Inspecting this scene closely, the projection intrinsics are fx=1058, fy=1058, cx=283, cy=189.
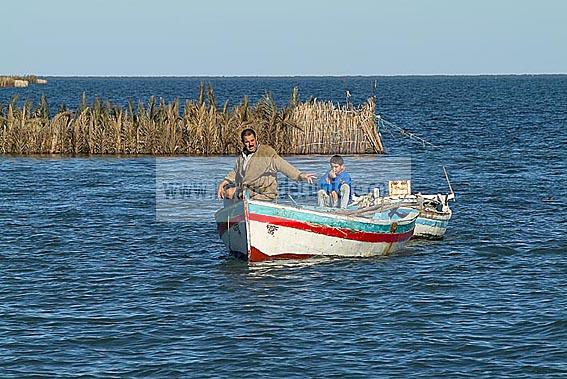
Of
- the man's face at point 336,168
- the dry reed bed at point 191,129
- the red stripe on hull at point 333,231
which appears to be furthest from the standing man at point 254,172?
the dry reed bed at point 191,129

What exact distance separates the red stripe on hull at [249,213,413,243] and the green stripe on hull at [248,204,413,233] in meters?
0.06

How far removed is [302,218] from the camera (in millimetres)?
18484

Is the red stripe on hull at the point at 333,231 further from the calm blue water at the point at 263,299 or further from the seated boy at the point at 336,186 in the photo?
the seated boy at the point at 336,186

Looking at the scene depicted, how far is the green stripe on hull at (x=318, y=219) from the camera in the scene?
18062mm

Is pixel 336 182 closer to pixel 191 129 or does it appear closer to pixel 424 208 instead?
pixel 424 208

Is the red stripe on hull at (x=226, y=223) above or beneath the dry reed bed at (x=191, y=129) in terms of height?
beneath

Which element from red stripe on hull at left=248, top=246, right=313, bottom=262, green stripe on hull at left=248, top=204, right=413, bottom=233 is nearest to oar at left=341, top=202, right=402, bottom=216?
green stripe on hull at left=248, top=204, right=413, bottom=233

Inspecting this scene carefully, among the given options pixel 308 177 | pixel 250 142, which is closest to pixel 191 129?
pixel 250 142

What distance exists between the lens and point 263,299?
16.2 meters

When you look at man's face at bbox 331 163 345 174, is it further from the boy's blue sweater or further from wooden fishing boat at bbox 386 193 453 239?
wooden fishing boat at bbox 386 193 453 239

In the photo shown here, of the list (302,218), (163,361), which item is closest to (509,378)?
(163,361)

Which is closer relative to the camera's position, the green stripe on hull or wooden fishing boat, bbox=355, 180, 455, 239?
the green stripe on hull

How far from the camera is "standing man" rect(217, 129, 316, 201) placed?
17.8m

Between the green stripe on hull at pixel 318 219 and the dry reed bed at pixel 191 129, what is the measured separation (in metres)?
17.3
